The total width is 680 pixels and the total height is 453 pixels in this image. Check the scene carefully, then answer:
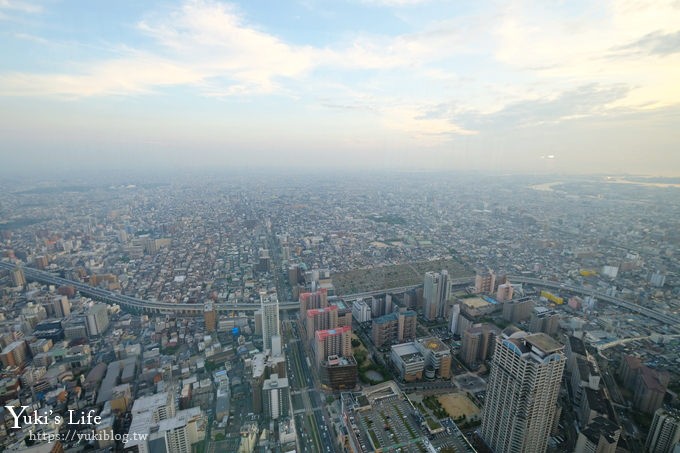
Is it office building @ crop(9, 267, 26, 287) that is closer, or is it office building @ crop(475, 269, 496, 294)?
office building @ crop(475, 269, 496, 294)

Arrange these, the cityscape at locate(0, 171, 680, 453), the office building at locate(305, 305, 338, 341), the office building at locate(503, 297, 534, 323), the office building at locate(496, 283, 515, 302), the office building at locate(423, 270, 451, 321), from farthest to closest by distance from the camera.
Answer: the office building at locate(496, 283, 515, 302), the office building at locate(423, 270, 451, 321), the office building at locate(503, 297, 534, 323), the office building at locate(305, 305, 338, 341), the cityscape at locate(0, 171, 680, 453)

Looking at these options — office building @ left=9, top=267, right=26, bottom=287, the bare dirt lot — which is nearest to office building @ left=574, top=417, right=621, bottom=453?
the bare dirt lot

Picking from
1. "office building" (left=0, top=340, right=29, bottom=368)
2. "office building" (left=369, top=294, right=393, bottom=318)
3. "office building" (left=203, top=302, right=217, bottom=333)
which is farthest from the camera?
"office building" (left=369, top=294, right=393, bottom=318)

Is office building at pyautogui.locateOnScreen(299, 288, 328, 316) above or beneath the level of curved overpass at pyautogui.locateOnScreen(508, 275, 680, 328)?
above

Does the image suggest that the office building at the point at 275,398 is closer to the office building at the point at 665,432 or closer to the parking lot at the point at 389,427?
the parking lot at the point at 389,427

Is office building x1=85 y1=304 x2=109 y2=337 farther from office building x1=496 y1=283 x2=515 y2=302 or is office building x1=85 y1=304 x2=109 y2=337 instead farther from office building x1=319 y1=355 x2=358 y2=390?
office building x1=496 y1=283 x2=515 y2=302

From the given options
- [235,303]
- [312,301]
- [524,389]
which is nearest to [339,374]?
[312,301]

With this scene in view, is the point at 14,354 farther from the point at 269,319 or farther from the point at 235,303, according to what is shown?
the point at 269,319
